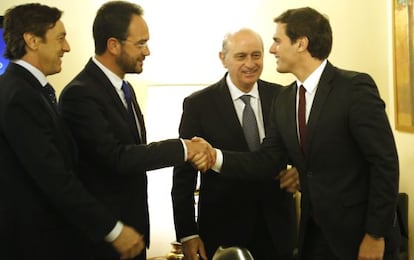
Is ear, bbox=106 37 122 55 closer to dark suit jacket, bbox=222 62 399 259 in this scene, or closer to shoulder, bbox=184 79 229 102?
shoulder, bbox=184 79 229 102

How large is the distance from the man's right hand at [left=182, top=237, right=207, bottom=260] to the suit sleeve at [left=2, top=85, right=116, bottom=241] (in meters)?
0.63

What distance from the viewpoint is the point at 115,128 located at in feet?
5.79

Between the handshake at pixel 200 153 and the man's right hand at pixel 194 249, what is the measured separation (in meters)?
0.34

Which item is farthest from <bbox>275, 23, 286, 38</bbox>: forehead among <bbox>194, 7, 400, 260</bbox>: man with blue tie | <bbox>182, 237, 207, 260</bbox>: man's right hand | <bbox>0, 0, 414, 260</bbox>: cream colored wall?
<bbox>0, 0, 414, 260</bbox>: cream colored wall

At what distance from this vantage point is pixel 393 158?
5.40 ft

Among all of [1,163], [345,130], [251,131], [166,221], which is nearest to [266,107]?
[251,131]

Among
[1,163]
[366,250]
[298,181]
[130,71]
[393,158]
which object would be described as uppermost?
[130,71]

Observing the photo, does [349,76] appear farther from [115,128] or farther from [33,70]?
[33,70]

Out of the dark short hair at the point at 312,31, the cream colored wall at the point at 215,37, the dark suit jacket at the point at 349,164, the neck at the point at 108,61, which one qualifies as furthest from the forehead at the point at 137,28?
the cream colored wall at the point at 215,37

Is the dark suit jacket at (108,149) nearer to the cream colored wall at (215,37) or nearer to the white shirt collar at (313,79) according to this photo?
the white shirt collar at (313,79)

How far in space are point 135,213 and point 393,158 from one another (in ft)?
3.14

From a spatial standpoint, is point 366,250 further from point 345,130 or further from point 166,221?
point 166,221

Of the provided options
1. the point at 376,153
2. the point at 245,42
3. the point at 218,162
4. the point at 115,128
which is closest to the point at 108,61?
the point at 115,128

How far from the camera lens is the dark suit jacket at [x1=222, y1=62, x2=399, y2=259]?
1.64m
